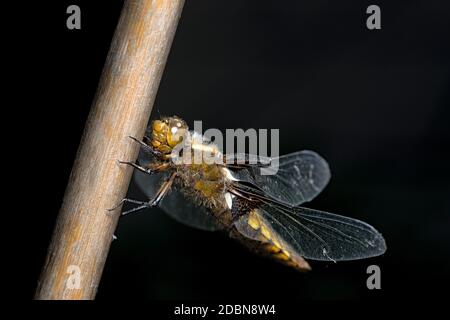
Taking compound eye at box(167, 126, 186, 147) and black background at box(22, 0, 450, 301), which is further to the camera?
black background at box(22, 0, 450, 301)

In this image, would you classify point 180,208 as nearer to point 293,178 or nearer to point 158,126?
point 293,178

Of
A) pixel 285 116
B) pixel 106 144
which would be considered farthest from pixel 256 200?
pixel 285 116

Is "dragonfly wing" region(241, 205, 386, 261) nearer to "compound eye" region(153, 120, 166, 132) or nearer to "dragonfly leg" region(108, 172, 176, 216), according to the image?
"dragonfly leg" region(108, 172, 176, 216)

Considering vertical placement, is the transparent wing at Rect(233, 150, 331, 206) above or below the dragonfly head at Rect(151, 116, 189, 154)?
above

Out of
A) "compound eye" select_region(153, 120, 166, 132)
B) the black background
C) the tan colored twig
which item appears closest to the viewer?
the tan colored twig

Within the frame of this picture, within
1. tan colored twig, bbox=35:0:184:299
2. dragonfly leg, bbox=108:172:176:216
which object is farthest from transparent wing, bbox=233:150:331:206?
tan colored twig, bbox=35:0:184:299
